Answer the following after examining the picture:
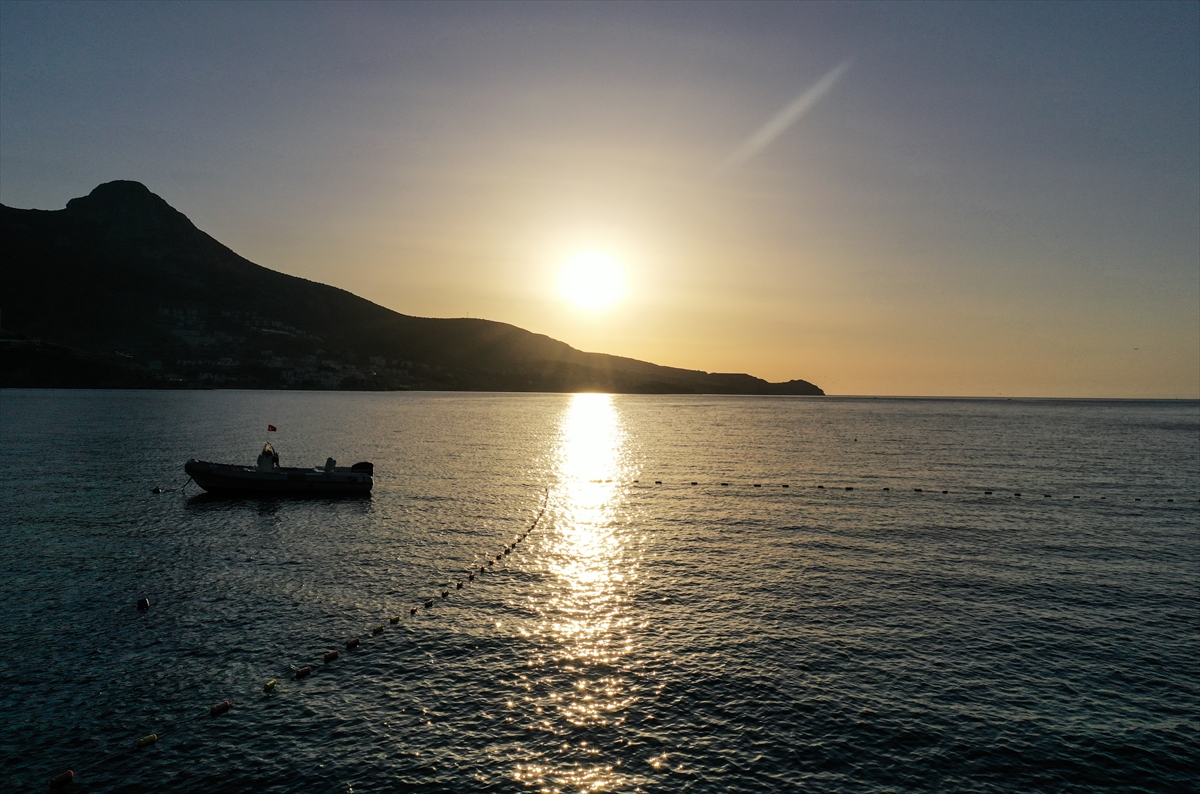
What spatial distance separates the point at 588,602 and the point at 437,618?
8359 millimetres

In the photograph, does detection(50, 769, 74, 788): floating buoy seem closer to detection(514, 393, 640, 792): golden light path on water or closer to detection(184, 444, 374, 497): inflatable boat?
detection(514, 393, 640, 792): golden light path on water

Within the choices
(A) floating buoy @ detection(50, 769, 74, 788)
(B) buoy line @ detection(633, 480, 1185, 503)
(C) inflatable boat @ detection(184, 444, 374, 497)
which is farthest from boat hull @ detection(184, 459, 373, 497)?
(A) floating buoy @ detection(50, 769, 74, 788)

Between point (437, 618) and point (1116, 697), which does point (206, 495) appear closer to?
point (437, 618)

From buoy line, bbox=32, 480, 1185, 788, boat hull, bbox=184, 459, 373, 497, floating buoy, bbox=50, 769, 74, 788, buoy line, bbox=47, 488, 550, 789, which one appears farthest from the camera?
boat hull, bbox=184, 459, 373, 497

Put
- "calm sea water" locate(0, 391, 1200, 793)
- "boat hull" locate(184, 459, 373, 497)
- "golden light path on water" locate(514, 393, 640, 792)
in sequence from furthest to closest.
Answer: "boat hull" locate(184, 459, 373, 497), "calm sea water" locate(0, 391, 1200, 793), "golden light path on water" locate(514, 393, 640, 792)

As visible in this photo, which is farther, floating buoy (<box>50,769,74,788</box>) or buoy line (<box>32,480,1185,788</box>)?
buoy line (<box>32,480,1185,788</box>)

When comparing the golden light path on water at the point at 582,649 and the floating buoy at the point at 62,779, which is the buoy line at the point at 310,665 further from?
the golden light path on water at the point at 582,649

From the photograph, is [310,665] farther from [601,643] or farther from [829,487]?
[829,487]

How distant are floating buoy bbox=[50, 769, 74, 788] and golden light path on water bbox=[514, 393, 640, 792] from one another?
13.5 metres

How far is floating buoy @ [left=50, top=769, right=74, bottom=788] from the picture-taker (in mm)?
19047

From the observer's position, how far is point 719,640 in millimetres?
30391

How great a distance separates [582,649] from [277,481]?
53460mm

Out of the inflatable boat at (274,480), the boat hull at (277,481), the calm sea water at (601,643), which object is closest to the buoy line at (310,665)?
the calm sea water at (601,643)

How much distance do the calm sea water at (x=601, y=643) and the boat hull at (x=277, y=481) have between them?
2.31m
